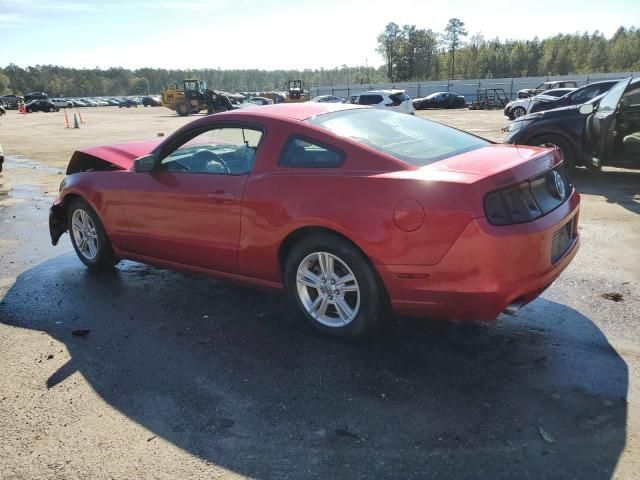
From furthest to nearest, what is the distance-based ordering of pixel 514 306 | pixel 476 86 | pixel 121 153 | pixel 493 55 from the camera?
1. pixel 493 55
2. pixel 476 86
3. pixel 121 153
4. pixel 514 306

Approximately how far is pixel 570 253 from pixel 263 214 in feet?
6.72

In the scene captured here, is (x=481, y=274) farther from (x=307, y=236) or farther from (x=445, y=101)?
(x=445, y=101)

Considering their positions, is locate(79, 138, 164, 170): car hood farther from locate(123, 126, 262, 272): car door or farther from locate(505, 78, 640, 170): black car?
locate(505, 78, 640, 170): black car

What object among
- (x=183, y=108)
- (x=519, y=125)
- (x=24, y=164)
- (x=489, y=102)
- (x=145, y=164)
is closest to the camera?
(x=145, y=164)

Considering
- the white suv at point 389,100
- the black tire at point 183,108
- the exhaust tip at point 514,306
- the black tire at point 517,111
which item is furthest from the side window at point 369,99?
the exhaust tip at point 514,306

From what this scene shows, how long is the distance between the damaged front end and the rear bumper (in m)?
3.86

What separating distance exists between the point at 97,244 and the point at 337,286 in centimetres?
281

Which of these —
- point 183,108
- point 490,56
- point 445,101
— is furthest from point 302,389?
point 490,56

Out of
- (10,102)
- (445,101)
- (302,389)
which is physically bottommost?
(302,389)

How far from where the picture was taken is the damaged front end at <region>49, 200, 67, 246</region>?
5.58 meters

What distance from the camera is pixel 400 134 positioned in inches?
152

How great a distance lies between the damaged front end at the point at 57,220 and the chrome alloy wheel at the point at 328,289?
3.20 meters

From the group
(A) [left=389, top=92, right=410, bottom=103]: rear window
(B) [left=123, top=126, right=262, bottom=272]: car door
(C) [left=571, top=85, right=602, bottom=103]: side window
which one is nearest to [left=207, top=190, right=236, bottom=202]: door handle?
(B) [left=123, top=126, right=262, bottom=272]: car door

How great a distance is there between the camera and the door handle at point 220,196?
388 cm
